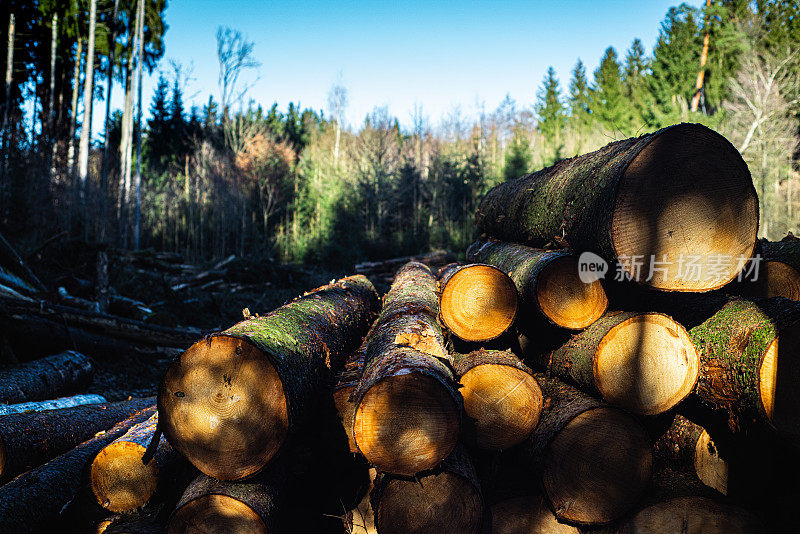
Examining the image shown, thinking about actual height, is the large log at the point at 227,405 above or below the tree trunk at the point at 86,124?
below

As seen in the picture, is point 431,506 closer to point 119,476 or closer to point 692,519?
point 692,519

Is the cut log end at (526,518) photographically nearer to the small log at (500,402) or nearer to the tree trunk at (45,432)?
the small log at (500,402)

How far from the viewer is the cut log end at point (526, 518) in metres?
2.70

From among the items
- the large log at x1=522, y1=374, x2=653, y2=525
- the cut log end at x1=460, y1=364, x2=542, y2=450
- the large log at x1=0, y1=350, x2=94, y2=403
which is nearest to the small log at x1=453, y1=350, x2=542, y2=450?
the cut log end at x1=460, y1=364, x2=542, y2=450

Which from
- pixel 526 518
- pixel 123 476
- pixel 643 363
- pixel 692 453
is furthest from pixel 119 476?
pixel 692 453

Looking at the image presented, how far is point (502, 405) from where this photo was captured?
2.78 m

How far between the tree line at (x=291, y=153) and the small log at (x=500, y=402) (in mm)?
13439

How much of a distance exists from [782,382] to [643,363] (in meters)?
0.58

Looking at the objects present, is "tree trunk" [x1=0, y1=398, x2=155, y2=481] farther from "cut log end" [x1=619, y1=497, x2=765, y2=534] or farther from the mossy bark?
"cut log end" [x1=619, y1=497, x2=765, y2=534]

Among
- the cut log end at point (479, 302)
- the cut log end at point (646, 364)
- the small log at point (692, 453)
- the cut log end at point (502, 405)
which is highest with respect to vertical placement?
the cut log end at point (479, 302)

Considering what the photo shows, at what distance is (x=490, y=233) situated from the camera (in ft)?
20.6

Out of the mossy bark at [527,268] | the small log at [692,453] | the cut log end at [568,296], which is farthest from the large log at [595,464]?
the mossy bark at [527,268]

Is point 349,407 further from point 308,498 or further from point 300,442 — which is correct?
point 308,498

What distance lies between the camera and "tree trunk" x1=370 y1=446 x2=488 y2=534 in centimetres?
243
